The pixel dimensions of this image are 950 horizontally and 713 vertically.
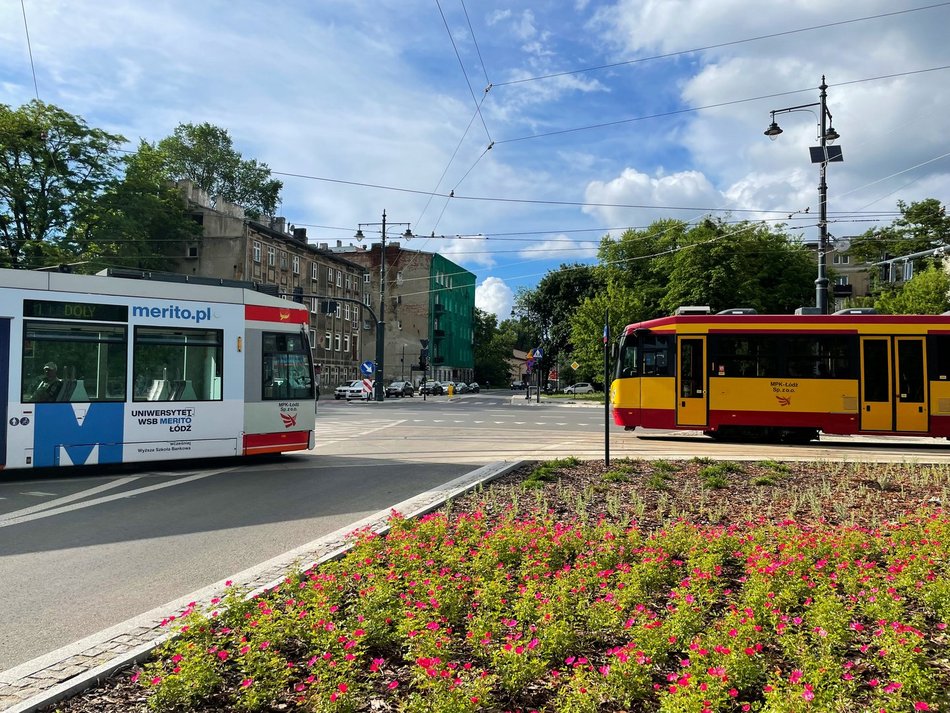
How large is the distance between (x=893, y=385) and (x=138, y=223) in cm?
3965

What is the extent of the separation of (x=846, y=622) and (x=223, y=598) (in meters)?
3.80

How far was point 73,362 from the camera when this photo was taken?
10.6m

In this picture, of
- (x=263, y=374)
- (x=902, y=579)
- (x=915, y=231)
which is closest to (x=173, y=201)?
(x=263, y=374)

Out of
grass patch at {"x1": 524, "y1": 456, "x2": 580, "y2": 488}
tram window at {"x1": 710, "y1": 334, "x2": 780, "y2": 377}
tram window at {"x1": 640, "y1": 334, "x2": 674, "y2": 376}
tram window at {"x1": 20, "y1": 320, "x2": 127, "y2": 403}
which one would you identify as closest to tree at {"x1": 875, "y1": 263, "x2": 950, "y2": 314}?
tram window at {"x1": 710, "y1": 334, "x2": 780, "y2": 377}

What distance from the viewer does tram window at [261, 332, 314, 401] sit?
1267 cm

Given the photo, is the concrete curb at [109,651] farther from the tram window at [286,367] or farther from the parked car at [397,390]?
the parked car at [397,390]

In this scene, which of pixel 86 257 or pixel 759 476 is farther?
pixel 86 257

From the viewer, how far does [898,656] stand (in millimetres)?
3449

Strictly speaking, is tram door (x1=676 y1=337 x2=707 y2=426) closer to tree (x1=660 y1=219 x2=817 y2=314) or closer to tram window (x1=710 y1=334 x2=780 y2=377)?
tram window (x1=710 y1=334 x2=780 y2=377)

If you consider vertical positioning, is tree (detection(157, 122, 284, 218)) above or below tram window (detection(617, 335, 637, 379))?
above

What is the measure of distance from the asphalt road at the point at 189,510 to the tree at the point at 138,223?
2853 centimetres

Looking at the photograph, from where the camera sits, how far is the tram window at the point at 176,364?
11.3 metres

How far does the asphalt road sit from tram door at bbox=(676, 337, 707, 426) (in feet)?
2.24

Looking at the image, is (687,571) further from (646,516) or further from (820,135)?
(820,135)
